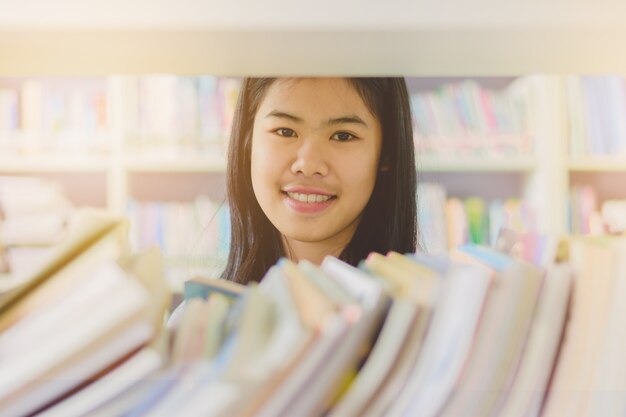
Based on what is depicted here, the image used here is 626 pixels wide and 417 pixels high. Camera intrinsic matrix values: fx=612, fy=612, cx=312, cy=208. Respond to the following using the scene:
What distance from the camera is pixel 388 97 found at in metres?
1.12

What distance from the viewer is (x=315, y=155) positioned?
3.29ft

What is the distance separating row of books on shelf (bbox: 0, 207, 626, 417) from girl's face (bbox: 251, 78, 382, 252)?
0.59 m

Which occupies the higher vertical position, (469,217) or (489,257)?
(489,257)

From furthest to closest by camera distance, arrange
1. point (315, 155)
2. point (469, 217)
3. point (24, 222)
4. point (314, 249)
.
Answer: point (469, 217) < point (24, 222) < point (314, 249) < point (315, 155)

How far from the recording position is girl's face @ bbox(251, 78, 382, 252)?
101 cm

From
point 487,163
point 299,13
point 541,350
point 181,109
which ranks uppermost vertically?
point 181,109

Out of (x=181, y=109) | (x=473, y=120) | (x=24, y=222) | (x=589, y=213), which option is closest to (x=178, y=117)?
(x=181, y=109)

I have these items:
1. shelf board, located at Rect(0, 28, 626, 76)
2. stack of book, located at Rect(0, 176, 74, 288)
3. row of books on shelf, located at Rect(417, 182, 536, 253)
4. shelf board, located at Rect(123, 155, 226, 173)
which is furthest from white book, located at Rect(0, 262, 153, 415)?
row of books on shelf, located at Rect(417, 182, 536, 253)

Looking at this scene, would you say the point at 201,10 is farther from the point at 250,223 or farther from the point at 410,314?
the point at 250,223

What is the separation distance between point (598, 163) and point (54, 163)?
2306 mm

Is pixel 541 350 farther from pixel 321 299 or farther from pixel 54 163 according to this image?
pixel 54 163

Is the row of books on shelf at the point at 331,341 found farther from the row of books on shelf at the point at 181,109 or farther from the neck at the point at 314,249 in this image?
the row of books on shelf at the point at 181,109

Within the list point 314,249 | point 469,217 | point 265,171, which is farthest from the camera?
point 469,217

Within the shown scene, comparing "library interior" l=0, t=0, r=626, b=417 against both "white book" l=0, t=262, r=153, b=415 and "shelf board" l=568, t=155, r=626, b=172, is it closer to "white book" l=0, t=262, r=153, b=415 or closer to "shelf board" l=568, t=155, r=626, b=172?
"white book" l=0, t=262, r=153, b=415
